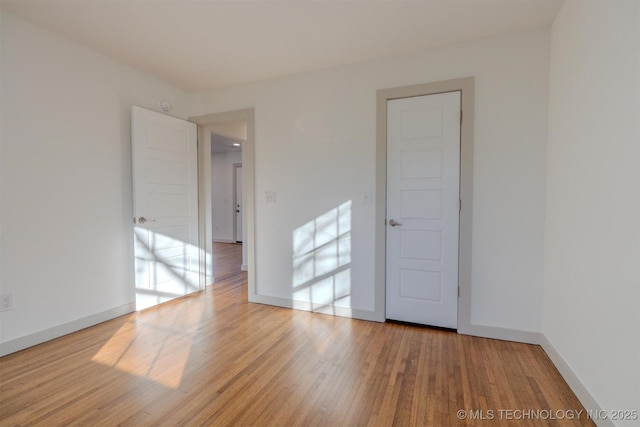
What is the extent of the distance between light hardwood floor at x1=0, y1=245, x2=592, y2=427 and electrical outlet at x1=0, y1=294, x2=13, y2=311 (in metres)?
0.35

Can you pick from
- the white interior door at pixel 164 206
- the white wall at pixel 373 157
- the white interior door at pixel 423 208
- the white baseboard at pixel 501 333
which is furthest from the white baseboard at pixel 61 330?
the white baseboard at pixel 501 333

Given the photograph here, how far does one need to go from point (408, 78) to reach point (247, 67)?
1.60 metres

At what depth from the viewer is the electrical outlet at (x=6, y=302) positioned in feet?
7.32

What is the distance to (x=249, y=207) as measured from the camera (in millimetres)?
3508

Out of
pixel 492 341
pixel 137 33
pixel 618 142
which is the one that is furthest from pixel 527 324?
pixel 137 33

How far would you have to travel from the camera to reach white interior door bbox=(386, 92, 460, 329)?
2674 mm

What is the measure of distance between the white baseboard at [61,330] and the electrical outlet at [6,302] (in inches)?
9.8

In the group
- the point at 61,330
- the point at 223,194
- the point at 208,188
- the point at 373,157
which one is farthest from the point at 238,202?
the point at 373,157

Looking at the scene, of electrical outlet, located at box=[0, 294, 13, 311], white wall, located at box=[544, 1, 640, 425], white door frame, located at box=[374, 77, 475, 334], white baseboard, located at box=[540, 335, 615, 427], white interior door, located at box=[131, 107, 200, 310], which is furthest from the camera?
white interior door, located at box=[131, 107, 200, 310]

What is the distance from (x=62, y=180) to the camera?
2.57 metres

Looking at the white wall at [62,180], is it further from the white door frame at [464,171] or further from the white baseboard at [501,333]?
the white baseboard at [501,333]

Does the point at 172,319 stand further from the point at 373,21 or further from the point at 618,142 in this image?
the point at 618,142

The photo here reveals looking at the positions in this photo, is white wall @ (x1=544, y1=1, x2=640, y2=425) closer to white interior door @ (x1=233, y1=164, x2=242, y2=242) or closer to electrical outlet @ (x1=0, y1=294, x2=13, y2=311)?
electrical outlet @ (x1=0, y1=294, x2=13, y2=311)

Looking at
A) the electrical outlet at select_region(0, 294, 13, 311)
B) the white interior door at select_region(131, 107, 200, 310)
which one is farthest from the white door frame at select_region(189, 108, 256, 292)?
the electrical outlet at select_region(0, 294, 13, 311)
